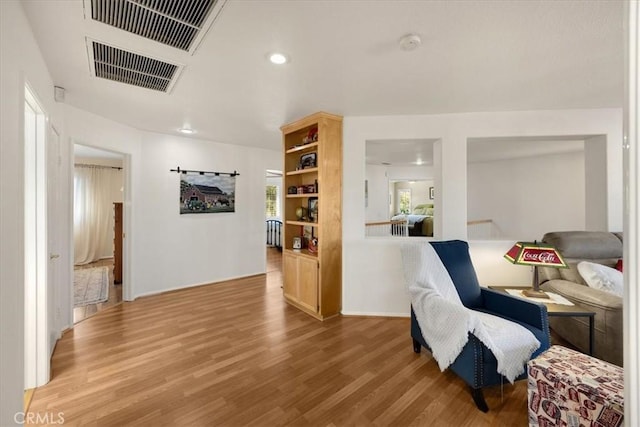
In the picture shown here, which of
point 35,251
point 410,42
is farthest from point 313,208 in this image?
point 35,251

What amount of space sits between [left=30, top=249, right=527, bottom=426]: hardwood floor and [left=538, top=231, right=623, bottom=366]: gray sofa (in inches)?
31.6

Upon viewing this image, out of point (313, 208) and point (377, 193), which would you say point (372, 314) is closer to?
point (313, 208)

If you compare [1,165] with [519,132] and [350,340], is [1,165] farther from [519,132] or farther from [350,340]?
[519,132]

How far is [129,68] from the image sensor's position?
86.3 inches

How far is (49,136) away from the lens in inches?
88.8

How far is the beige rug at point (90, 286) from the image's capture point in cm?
384

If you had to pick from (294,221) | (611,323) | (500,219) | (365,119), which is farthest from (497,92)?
(500,219)

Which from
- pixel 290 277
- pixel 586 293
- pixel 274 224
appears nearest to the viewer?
pixel 586 293

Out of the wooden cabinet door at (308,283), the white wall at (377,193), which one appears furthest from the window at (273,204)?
the wooden cabinet door at (308,283)

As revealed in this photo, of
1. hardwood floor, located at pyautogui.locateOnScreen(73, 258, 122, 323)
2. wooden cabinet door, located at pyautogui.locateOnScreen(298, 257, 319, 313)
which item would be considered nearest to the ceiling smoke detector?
wooden cabinet door, located at pyautogui.locateOnScreen(298, 257, 319, 313)

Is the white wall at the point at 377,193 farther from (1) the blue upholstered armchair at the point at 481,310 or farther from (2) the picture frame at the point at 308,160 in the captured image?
(1) the blue upholstered armchair at the point at 481,310

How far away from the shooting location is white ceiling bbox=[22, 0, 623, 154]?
5.04ft

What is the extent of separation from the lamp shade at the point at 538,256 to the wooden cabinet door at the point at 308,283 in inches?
79.5

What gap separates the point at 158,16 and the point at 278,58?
750 mm
